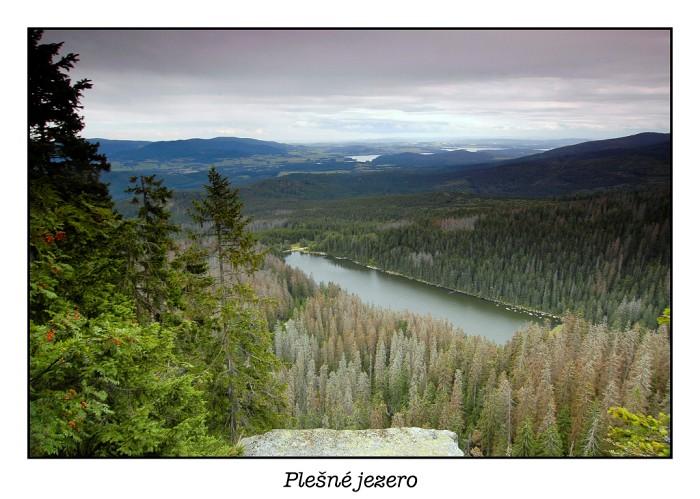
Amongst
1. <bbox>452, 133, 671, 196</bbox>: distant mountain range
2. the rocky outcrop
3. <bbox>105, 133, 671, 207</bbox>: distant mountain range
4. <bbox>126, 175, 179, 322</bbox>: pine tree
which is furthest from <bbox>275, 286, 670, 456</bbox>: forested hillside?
<bbox>126, 175, 179, 322</bbox>: pine tree

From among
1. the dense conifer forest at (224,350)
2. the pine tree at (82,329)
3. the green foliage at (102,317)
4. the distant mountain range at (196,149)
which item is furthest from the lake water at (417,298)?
the pine tree at (82,329)

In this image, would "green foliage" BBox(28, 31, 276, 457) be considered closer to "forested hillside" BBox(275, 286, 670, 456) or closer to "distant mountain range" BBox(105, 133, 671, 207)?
"distant mountain range" BBox(105, 133, 671, 207)

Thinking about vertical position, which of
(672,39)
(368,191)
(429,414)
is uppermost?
(368,191)

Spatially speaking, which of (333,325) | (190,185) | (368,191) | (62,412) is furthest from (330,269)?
(62,412)

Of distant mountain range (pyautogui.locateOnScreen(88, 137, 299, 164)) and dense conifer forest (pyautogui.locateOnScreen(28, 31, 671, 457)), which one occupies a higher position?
distant mountain range (pyautogui.locateOnScreen(88, 137, 299, 164))

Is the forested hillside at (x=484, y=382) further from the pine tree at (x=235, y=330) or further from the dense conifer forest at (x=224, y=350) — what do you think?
the pine tree at (x=235, y=330)

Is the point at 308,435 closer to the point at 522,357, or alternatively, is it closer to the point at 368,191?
the point at 522,357

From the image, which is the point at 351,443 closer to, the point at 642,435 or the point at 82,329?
the point at 642,435
